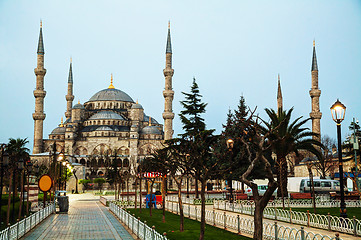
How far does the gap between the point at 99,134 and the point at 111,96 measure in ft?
52.6

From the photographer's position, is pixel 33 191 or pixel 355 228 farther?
pixel 33 191

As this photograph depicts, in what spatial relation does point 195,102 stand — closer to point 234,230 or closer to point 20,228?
point 234,230

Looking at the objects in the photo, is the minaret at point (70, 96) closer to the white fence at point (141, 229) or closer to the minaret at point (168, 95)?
the minaret at point (168, 95)

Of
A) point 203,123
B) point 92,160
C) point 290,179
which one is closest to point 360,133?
point 290,179

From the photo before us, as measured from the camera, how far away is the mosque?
77375mm

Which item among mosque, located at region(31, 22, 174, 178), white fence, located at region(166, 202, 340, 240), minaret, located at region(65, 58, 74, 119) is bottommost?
white fence, located at region(166, 202, 340, 240)

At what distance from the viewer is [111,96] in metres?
99.8

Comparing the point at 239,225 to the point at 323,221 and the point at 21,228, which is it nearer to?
the point at 323,221

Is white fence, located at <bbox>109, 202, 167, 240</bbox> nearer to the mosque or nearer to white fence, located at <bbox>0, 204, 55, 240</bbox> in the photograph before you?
white fence, located at <bbox>0, 204, 55, 240</bbox>

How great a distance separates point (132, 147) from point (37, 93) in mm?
22700

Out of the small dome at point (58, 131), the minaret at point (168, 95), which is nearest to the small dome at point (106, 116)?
the small dome at point (58, 131)

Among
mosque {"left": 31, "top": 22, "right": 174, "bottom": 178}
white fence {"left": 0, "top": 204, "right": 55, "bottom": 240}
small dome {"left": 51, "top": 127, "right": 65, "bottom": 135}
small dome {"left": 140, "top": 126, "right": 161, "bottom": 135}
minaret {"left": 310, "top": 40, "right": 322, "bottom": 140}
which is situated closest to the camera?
white fence {"left": 0, "top": 204, "right": 55, "bottom": 240}

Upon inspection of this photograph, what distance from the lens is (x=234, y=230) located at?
14781mm

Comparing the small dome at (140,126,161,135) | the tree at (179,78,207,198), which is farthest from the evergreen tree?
the small dome at (140,126,161,135)
